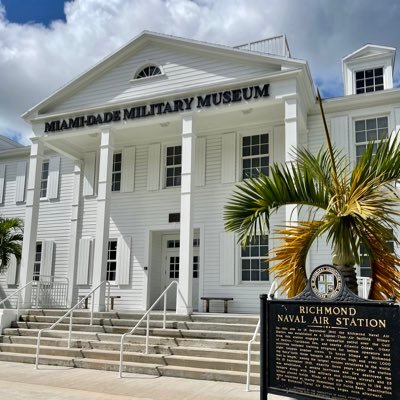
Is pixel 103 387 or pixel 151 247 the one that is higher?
pixel 151 247

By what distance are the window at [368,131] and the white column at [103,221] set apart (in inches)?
271

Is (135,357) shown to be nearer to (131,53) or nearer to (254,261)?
(254,261)

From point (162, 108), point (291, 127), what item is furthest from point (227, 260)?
point (162, 108)

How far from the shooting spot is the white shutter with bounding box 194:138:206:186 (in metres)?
14.0

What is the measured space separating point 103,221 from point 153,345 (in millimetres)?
4322

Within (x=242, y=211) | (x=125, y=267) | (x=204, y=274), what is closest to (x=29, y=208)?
(x=125, y=267)

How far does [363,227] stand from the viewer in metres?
5.20

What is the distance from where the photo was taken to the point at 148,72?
13.4 metres

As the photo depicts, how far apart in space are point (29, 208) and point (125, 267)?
11.1 feet

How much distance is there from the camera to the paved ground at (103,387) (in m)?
6.52

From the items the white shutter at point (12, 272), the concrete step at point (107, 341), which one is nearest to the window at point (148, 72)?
the concrete step at point (107, 341)

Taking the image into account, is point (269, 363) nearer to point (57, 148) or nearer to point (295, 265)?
point (295, 265)

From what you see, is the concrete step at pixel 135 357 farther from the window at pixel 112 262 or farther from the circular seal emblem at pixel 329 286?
the window at pixel 112 262

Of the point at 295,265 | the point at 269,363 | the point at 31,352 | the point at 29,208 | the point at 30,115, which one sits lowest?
the point at 31,352
